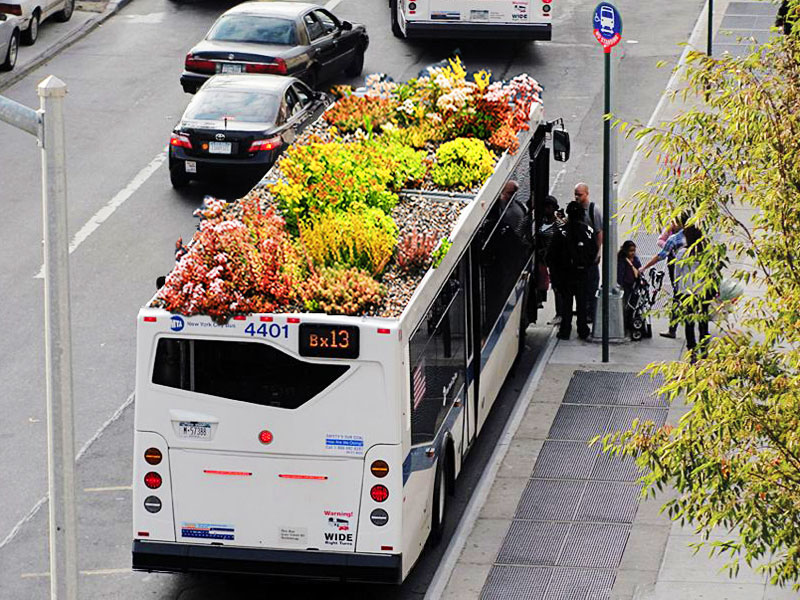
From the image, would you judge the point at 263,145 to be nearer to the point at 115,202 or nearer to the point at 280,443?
the point at 115,202

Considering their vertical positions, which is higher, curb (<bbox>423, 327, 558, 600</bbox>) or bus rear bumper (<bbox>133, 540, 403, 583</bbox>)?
bus rear bumper (<bbox>133, 540, 403, 583</bbox>)

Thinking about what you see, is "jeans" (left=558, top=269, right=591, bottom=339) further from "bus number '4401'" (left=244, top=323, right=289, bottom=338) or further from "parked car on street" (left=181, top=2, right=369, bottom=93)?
"parked car on street" (left=181, top=2, right=369, bottom=93)

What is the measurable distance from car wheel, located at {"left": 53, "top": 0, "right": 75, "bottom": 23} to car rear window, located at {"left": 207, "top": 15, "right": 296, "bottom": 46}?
5802 millimetres

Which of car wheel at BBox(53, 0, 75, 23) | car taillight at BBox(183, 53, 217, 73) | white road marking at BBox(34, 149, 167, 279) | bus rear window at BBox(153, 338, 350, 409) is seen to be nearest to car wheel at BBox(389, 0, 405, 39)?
car taillight at BBox(183, 53, 217, 73)

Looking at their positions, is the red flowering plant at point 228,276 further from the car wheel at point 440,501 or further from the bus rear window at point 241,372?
the car wheel at point 440,501

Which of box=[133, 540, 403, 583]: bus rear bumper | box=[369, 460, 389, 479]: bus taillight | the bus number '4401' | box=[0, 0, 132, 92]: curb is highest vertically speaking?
the bus number '4401'

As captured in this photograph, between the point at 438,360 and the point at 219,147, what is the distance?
9978mm

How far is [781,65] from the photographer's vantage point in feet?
34.9

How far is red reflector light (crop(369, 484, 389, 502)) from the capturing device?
13117 millimetres

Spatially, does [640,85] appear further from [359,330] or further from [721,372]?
[721,372]

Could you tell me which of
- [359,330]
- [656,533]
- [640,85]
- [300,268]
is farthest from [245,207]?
[640,85]

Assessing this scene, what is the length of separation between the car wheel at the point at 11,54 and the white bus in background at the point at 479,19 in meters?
7.28

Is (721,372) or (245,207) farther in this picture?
(245,207)

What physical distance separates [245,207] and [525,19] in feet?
53.7
